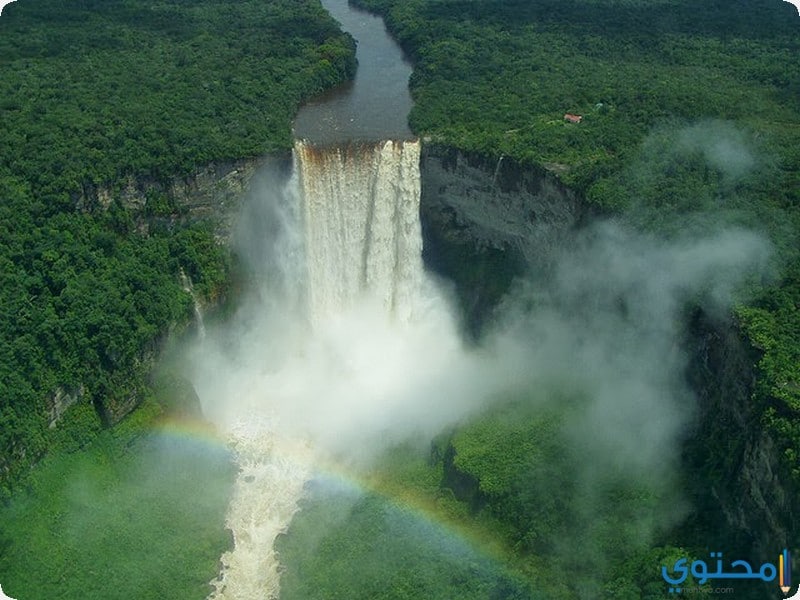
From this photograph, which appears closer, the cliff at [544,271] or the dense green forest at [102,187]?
the cliff at [544,271]

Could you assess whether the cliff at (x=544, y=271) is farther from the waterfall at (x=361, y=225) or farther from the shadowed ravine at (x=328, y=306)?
the shadowed ravine at (x=328, y=306)

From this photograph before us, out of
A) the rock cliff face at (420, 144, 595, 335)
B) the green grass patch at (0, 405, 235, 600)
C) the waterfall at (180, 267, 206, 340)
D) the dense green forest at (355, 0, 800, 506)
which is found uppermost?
the dense green forest at (355, 0, 800, 506)

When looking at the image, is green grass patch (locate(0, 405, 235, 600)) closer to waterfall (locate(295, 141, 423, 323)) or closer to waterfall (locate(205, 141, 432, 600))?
waterfall (locate(205, 141, 432, 600))

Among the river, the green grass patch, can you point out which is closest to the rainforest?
the green grass patch

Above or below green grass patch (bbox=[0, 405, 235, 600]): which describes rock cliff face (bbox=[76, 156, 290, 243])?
above

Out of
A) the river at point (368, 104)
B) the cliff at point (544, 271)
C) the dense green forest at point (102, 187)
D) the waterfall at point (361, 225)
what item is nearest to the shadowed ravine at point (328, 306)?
the waterfall at point (361, 225)

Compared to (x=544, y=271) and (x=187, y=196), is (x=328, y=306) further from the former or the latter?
(x=544, y=271)
